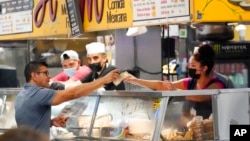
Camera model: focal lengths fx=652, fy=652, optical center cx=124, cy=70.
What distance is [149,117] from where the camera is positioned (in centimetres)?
565

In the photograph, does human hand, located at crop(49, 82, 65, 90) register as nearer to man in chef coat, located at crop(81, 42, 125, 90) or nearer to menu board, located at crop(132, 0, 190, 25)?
man in chef coat, located at crop(81, 42, 125, 90)

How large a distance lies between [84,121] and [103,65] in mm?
1871

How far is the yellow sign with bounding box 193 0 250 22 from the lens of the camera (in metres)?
5.20

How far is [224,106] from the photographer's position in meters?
5.81

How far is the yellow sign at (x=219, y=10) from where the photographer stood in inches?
205

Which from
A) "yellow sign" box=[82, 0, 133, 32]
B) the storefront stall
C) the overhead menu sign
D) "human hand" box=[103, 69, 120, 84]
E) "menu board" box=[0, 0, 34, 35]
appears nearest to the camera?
the storefront stall

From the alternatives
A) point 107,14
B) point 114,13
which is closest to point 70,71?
point 107,14

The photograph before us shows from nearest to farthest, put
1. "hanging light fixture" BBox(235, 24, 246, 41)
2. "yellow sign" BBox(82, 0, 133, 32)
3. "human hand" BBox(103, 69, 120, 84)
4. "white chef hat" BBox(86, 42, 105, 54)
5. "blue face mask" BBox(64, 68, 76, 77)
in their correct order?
"human hand" BBox(103, 69, 120, 84)
"yellow sign" BBox(82, 0, 133, 32)
"white chef hat" BBox(86, 42, 105, 54)
"blue face mask" BBox(64, 68, 76, 77)
"hanging light fixture" BBox(235, 24, 246, 41)

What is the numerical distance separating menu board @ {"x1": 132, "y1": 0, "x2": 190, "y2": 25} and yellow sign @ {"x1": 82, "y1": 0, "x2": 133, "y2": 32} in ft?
0.55

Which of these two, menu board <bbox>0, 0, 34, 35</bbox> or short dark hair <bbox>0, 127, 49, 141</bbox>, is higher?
menu board <bbox>0, 0, 34, 35</bbox>

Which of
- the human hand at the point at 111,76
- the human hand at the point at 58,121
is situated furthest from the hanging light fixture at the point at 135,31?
→ the human hand at the point at 111,76

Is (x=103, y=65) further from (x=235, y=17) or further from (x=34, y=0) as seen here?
(x=235, y=17)

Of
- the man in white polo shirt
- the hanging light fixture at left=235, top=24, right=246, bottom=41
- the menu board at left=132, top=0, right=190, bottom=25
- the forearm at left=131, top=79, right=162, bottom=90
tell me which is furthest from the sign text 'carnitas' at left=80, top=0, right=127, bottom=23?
the hanging light fixture at left=235, top=24, right=246, bottom=41

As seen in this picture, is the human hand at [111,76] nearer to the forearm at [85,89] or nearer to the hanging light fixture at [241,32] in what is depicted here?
the forearm at [85,89]
